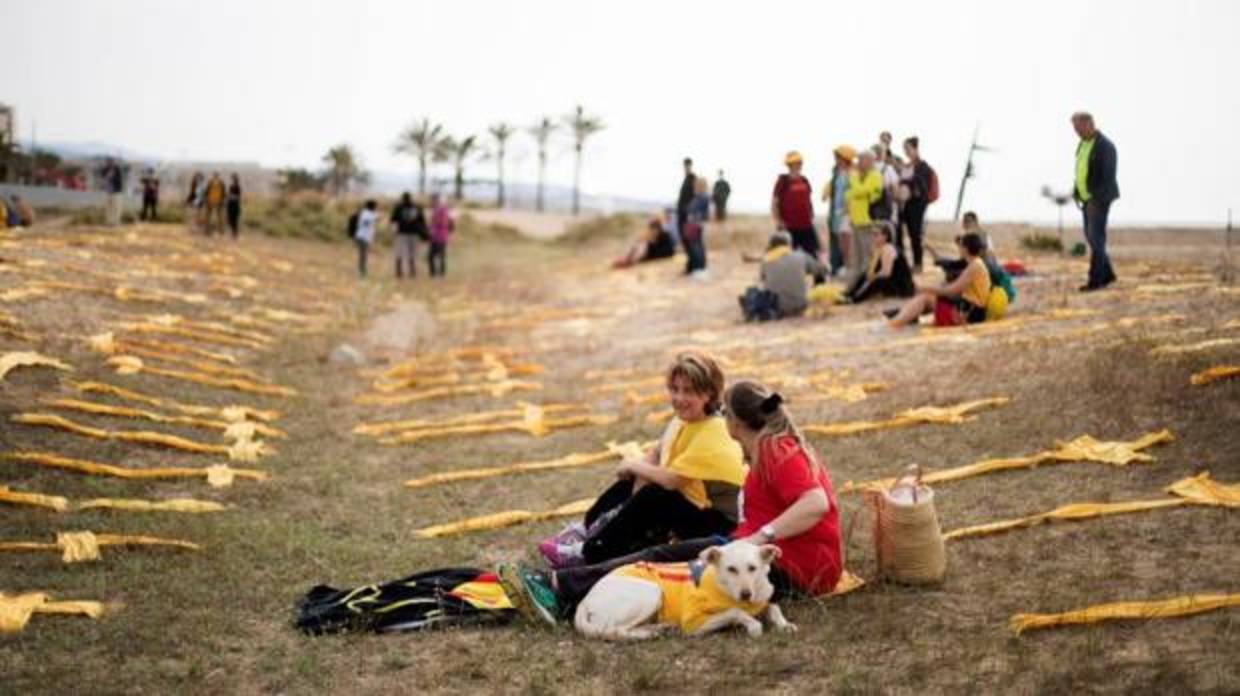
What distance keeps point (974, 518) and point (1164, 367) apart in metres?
2.92

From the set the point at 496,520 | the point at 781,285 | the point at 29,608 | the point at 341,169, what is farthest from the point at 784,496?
the point at 341,169

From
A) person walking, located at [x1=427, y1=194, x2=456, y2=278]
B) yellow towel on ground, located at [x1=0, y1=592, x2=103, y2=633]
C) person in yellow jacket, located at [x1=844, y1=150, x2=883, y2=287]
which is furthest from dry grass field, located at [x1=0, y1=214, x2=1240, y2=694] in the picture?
person walking, located at [x1=427, y1=194, x2=456, y2=278]

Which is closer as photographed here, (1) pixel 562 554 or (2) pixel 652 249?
(1) pixel 562 554

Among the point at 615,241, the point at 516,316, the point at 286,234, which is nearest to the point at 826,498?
the point at 516,316

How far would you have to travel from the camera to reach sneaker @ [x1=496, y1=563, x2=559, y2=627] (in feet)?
17.7

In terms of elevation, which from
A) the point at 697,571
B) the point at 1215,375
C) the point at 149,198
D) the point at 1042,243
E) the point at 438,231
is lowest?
the point at 697,571

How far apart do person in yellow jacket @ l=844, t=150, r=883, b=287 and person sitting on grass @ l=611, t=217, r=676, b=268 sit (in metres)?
10.9

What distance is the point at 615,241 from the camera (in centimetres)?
3872

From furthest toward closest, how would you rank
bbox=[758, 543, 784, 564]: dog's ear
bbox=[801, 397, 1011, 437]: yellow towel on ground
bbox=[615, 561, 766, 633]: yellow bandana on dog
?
bbox=[801, 397, 1011, 437]: yellow towel on ground < bbox=[615, 561, 766, 633]: yellow bandana on dog < bbox=[758, 543, 784, 564]: dog's ear

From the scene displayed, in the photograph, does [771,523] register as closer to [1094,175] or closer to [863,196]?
[1094,175]

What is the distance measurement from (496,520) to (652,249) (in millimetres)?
19427

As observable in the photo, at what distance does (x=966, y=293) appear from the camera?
1238cm

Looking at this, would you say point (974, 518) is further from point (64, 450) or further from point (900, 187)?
point (900, 187)

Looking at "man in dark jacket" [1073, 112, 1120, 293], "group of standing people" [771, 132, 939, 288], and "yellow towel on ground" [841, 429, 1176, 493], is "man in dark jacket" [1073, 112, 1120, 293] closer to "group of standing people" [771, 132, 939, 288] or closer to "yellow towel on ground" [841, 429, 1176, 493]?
"group of standing people" [771, 132, 939, 288]
